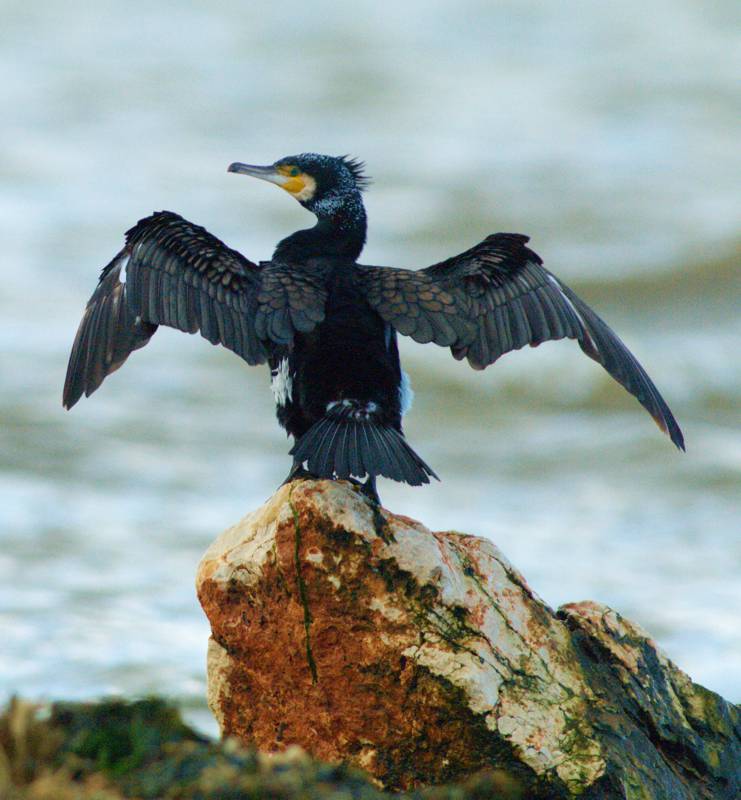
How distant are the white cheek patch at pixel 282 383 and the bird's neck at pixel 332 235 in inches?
28.9

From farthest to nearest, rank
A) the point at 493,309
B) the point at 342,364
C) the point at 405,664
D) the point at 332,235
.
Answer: the point at 332,235 → the point at 493,309 → the point at 342,364 → the point at 405,664

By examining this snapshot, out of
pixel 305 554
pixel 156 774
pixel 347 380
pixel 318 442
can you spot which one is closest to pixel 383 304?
pixel 347 380

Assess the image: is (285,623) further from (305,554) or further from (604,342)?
(604,342)

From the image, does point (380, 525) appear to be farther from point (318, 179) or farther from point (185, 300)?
point (318, 179)

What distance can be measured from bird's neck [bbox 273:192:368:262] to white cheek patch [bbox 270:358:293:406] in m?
0.73

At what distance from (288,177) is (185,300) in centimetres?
180

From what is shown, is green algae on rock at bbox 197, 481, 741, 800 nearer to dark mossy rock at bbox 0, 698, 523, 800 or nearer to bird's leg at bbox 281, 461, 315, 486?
bird's leg at bbox 281, 461, 315, 486

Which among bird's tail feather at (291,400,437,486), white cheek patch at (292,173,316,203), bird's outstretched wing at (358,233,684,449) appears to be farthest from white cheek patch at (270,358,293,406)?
white cheek patch at (292,173,316,203)

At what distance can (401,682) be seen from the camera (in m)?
5.95

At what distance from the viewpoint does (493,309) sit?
7.37 m

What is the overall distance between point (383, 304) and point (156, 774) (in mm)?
3114

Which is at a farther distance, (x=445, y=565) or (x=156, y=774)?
(x=445, y=565)

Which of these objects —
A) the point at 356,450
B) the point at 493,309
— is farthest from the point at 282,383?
the point at 493,309

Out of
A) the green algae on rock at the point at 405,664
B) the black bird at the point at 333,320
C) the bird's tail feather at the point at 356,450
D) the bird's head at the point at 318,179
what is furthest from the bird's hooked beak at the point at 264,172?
the green algae on rock at the point at 405,664
